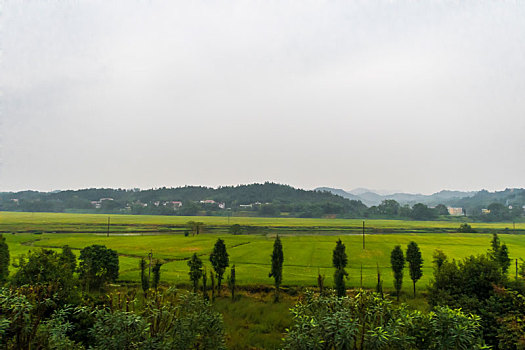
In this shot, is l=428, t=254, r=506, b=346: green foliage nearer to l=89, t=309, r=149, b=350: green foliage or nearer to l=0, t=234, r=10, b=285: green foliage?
l=89, t=309, r=149, b=350: green foliage

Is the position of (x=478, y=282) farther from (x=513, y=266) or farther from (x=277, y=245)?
(x=513, y=266)

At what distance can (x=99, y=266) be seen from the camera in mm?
26594

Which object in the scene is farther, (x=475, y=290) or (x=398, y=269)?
(x=398, y=269)

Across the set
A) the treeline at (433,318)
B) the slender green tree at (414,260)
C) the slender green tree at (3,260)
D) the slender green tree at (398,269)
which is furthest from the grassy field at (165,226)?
the treeline at (433,318)

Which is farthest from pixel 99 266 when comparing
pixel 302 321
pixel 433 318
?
pixel 433 318

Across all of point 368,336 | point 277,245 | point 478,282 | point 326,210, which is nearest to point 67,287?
point 368,336

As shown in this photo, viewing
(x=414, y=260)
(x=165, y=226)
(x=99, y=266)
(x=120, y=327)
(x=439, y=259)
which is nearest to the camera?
(x=120, y=327)

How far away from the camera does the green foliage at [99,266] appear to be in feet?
84.8

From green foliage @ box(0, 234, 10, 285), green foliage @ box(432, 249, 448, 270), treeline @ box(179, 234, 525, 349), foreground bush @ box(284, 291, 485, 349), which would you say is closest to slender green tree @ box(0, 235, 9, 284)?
green foliage @ box(0, 234, 10, 285)

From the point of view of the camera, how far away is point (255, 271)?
34875 millimetres

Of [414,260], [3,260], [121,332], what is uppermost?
[121,332]

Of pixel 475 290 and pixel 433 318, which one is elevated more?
pixel 433 318

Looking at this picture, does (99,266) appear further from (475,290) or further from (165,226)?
(165,226)

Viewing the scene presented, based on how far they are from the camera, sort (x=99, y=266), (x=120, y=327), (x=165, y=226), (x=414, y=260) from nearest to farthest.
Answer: (x=120, y=327) → (x=414, y=260) → (x=99, y=266) → (x=165, y=226)
